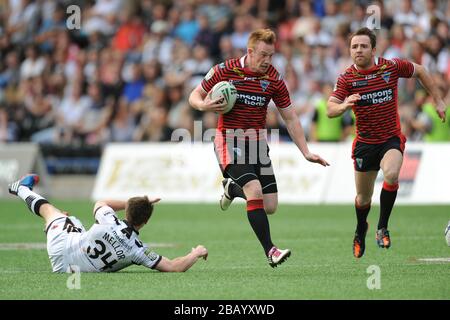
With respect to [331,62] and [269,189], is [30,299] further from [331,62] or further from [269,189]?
[331,62]

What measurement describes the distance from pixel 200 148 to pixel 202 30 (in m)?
4.53

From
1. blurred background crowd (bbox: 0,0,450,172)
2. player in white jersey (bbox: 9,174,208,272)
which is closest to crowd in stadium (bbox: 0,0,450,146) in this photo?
blurred background crowd (bbox: 0,0,450,172)

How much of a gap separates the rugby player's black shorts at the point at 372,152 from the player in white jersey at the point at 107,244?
253 cm

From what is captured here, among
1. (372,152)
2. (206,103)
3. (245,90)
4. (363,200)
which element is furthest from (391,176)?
(206,103)

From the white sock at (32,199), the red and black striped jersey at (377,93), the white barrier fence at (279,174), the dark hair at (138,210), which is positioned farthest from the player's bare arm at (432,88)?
the white barrier fence at (279,174)

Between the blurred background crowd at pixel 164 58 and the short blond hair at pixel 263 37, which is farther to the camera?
the blurred background crowd at pixel 164 58

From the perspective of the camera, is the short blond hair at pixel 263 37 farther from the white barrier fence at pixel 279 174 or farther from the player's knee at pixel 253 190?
the white barrier fence at pixel 279 174

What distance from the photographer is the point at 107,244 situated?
1040cm

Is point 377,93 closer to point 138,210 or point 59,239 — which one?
point 138,210

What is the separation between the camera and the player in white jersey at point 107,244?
10406mm

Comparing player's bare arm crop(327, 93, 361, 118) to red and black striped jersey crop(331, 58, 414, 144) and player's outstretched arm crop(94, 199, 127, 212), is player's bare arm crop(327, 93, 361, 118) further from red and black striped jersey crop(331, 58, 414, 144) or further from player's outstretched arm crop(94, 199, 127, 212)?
player's outstretched arm crop(94, 199, 127, 212)

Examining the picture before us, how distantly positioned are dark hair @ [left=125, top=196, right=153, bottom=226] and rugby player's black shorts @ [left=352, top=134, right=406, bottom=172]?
2.95 m

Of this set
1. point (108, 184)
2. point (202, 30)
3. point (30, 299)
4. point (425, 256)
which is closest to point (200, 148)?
point (108, 184)

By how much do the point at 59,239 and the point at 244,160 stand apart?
6.98ft
